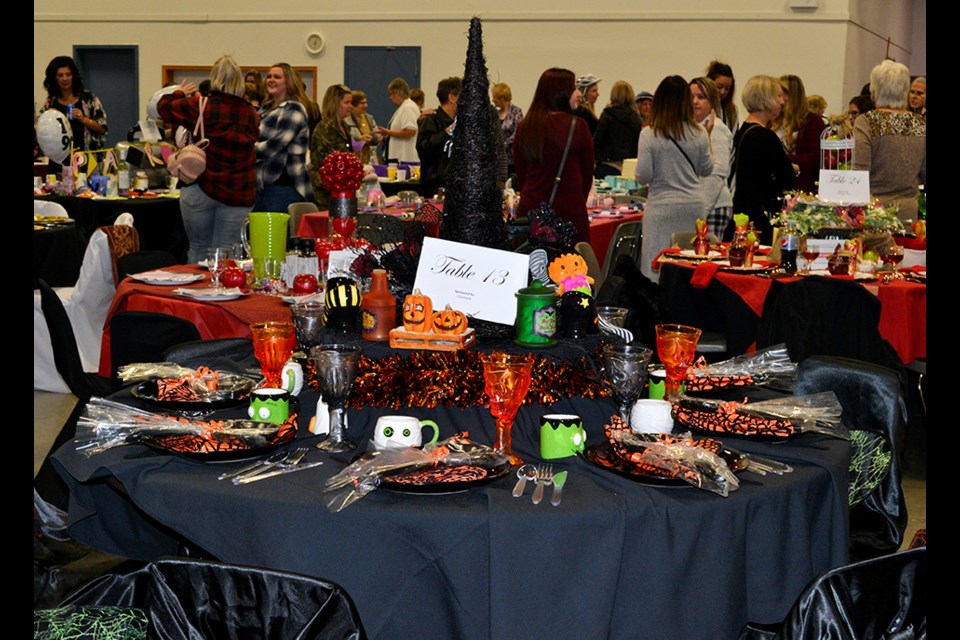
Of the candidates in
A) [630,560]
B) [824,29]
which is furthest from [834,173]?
[824,29]

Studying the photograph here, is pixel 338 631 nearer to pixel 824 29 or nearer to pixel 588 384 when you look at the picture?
pixel 588 384

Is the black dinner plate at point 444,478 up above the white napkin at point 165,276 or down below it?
below

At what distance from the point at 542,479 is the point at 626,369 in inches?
12.5

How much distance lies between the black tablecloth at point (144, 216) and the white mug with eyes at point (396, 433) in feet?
18.3

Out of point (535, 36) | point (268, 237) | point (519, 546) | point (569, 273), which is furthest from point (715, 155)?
point (535, 36)

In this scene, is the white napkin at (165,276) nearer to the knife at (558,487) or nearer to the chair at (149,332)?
the chair at (149,332)

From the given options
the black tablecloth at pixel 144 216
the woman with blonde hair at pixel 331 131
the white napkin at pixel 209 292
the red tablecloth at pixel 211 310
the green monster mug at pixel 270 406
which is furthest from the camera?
the woman with blonde hair at pixel 331 131

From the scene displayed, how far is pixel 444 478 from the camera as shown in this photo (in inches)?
72.2

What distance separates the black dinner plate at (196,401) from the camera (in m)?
2.30

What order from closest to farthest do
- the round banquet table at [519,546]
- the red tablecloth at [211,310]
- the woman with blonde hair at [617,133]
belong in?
the round banquet table at [519,546], the red tablecloth at [211,310], the woman with blonde hair at [617,133]

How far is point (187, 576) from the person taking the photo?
1.55 m

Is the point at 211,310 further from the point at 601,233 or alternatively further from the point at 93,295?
the point at 601,233

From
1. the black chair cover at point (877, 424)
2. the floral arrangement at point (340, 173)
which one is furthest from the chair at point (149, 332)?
the black chair cover at point (877, 424)

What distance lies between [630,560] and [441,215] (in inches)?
43.6
